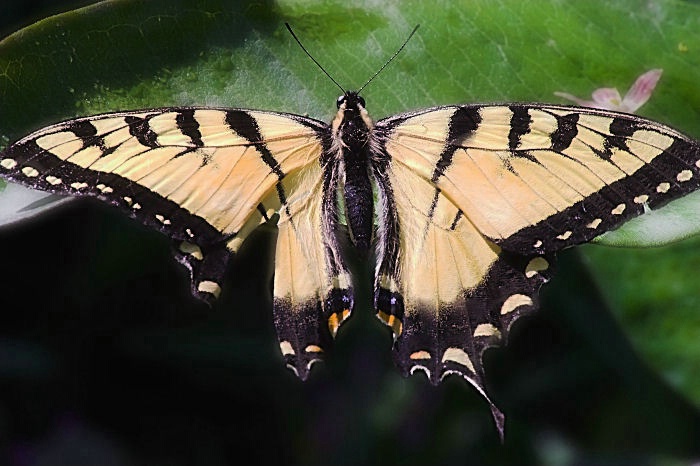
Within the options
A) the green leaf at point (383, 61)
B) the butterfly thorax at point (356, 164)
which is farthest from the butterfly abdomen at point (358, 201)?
the green leaf at point (383, 61)

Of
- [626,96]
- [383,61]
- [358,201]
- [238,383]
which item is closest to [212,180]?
[358,201]

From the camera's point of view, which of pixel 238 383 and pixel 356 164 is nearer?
pixel 356 164

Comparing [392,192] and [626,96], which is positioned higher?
[626,96]

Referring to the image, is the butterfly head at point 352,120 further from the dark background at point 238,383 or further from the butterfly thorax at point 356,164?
the dark background at point 238,383

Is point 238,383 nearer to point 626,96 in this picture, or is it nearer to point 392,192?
point 392,192

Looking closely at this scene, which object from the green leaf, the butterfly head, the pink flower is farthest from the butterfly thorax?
the pink flower

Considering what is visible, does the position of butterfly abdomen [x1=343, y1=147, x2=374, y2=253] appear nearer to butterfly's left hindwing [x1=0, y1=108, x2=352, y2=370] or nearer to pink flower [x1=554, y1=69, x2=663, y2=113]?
butterfly's left hindwing [x1=0, y1=108, x2=352, y2=370]
